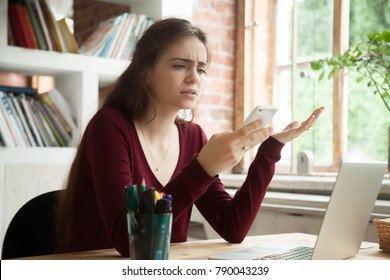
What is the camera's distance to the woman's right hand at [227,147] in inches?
48.0

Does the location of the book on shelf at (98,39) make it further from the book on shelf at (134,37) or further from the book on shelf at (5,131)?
the book on shelf at (5,131)

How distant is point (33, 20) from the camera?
2.37 m

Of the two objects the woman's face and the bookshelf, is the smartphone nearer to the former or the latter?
the woman's face

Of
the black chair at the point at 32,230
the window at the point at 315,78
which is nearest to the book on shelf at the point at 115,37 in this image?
the window at the point at 315,78

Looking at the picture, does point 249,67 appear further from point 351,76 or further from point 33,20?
point 33,20

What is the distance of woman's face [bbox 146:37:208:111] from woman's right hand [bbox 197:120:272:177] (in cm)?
31

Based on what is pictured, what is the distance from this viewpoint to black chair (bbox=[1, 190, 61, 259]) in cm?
143

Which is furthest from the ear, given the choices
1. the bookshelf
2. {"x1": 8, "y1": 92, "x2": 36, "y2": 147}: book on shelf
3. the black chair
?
{"x1": 8, "y1": 92, "x2": 36, "y2": 147}: book on shelf

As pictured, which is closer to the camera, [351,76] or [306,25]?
[351,76]

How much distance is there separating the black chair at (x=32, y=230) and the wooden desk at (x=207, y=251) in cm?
22
